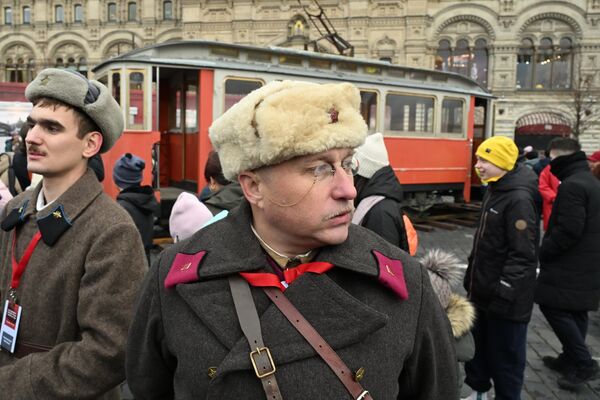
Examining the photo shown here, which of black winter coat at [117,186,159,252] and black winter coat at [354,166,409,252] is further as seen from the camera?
black winter coat at [117,186,159,252]

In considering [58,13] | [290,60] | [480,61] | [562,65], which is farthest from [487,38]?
[58,13]

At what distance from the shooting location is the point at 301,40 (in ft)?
81.5

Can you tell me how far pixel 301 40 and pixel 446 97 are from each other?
1425 cm

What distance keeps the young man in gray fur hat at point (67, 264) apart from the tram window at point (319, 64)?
27.7ft

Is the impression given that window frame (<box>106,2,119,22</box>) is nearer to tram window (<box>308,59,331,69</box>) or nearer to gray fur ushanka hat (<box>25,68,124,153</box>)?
tram window (<box>308,59,331,69</box>)

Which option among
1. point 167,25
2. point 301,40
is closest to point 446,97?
point 301,40

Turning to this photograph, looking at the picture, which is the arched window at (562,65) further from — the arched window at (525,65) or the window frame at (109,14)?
the window frame at (109,14)

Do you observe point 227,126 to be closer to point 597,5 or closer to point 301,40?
point 301,40

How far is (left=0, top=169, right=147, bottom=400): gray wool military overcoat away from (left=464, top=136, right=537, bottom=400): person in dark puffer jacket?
2.68 metres

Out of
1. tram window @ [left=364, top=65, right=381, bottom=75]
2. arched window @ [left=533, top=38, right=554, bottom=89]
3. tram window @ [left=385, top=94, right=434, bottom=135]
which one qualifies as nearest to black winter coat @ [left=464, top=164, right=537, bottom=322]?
tram window @ [left=364, top=65, right=381, bottom=75]

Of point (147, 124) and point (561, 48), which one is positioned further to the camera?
point (561, 48)

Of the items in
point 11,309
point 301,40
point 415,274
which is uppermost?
point 301,40

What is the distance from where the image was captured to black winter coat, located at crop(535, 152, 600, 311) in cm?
423

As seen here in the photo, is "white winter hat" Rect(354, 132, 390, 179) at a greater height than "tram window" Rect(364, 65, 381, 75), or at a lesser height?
lesser
